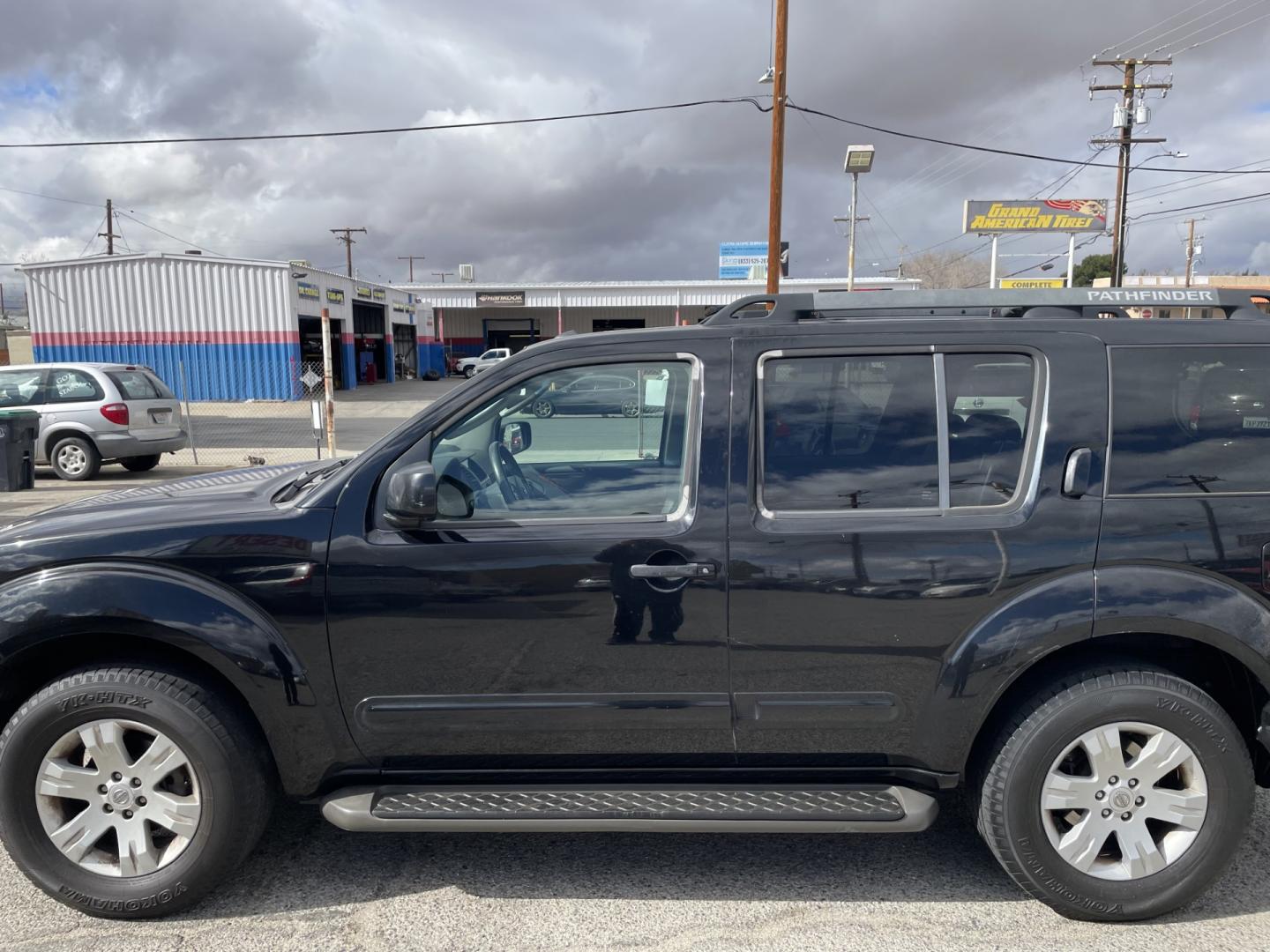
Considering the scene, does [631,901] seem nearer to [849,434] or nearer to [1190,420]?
[849,434]

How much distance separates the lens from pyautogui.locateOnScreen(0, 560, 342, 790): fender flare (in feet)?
8.96

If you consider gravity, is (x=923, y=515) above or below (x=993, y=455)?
below

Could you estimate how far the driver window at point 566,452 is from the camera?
2914 mm

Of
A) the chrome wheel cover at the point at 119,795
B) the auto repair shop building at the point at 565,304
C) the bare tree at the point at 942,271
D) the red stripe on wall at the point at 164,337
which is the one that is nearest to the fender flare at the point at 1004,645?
the chrome wheel cover at the point at 119,795

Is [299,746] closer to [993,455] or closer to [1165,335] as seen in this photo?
[993,455]

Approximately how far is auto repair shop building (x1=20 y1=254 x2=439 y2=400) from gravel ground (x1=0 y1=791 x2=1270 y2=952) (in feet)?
90.2

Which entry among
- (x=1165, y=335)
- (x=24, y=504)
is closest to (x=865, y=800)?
(x=1165, y=335)

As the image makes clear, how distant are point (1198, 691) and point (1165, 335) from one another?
1.13 m

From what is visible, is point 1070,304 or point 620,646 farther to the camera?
point 1070,304

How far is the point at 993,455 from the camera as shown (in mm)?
2855

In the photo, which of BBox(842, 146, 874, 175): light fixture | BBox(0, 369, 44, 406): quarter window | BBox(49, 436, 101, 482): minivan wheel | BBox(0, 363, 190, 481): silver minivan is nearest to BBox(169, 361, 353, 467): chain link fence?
BBox(0, 363, 190, 481): silver minivan

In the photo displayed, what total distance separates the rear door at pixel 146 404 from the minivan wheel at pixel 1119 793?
13051mm

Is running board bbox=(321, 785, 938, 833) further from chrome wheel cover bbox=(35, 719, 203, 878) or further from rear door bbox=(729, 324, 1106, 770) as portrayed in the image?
chrome wheel cover bbox=(35, 719, 203, 878)

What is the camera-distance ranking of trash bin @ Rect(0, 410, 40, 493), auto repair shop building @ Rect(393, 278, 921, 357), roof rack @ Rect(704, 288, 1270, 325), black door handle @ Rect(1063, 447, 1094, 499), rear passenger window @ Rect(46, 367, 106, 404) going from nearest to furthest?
black door handle @ Rect(1063, 447, 1094, 499) → roof rack @ Rect(704, 288, 1270, 325) → trash bin @ Rect(0, 410, 40, 493) → rear passenger window @ Rect(46, 367, 106, 404) → auto repair shop building @ Rect(393, 278, 921, 357)
